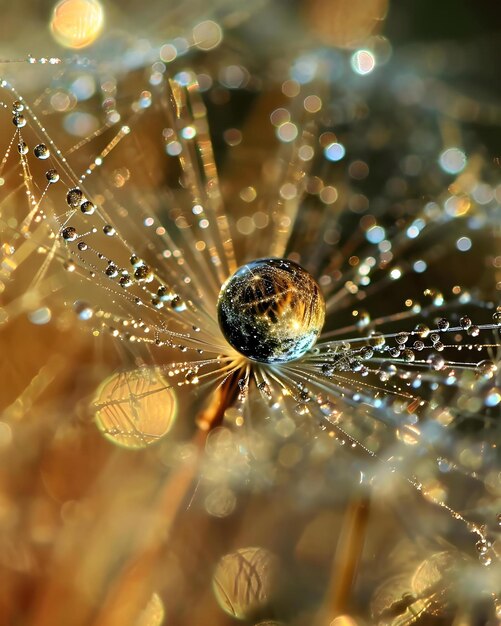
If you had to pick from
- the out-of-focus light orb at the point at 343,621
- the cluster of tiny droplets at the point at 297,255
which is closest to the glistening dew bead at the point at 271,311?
the cluster of tiny droplets at the point at 297,255

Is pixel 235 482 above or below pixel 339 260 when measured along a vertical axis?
below

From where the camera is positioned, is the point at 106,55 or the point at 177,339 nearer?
the point at 177,339

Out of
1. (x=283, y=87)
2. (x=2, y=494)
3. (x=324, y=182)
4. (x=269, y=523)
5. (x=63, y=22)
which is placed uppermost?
Answer: (x=63, y=22)

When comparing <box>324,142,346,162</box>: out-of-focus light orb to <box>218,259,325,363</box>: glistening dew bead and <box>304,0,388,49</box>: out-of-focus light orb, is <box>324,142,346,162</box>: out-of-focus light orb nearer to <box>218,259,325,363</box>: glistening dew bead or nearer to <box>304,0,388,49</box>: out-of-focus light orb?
<box>304,0,388,49</box>: out-of-focus light orb

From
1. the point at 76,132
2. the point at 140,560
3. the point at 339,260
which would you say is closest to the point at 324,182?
the point at 339,260

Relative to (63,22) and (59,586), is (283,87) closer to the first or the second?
(63,22)

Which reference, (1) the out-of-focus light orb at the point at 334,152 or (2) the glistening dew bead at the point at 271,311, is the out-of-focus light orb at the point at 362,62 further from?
(2) the glistening dew bead at the point at 271,311

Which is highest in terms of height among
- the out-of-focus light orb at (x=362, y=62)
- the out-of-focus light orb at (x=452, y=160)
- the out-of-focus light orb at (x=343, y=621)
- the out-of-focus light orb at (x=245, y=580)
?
the out-of-focus light orb at (x=362, y=62)

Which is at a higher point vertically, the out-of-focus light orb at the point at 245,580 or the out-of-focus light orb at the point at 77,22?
the out-of-focus light orb at the point at 77,22

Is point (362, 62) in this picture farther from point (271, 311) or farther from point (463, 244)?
point (271, 311)
